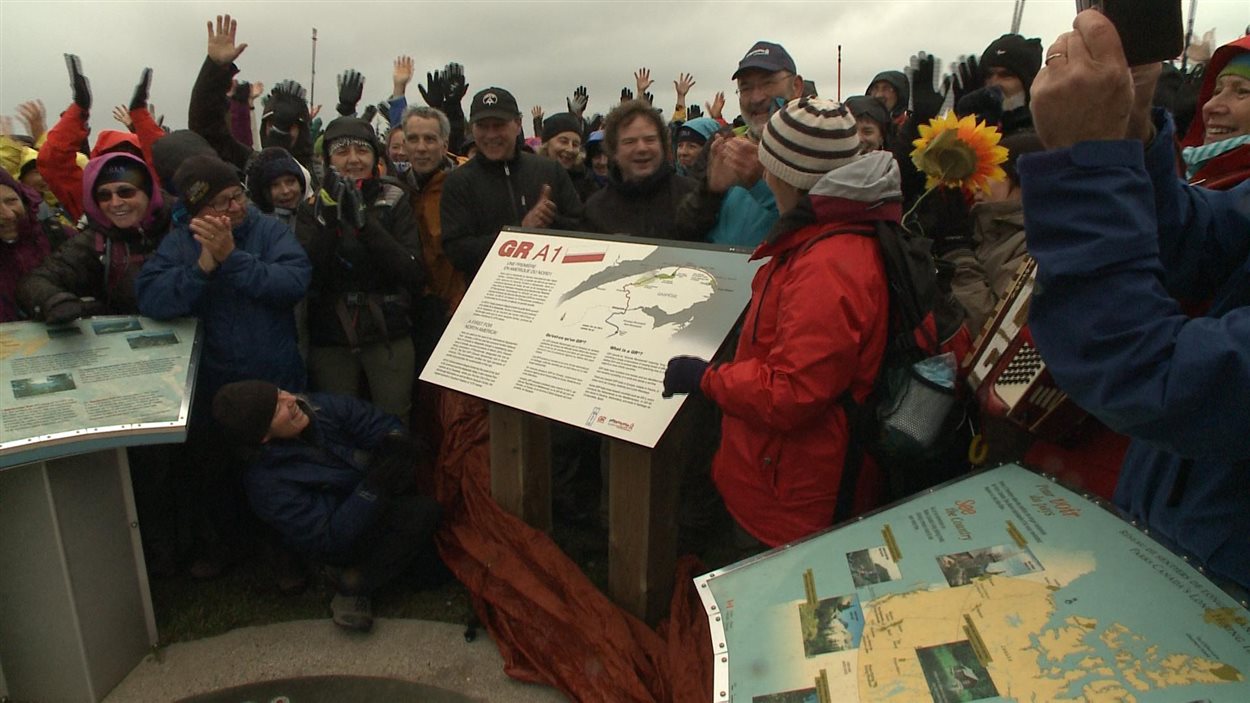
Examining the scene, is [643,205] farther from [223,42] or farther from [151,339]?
[223,42]

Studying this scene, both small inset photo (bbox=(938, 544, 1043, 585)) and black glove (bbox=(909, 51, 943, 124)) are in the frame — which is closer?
small inset photo (bbox=(938, 544, 1043, 585))

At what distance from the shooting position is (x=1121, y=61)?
940mm

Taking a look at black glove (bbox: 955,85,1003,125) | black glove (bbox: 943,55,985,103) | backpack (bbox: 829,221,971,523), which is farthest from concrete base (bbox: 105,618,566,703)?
black glove (bbox: 943,55,985,103)

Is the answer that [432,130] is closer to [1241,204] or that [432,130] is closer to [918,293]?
[918,293]

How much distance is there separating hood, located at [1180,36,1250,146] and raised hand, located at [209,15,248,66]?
17.9 feet

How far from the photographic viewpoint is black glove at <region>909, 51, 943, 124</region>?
17.8 feet

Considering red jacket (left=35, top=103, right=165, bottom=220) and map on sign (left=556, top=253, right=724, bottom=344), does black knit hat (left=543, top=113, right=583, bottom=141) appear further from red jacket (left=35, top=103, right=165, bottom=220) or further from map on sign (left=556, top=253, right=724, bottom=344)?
map on sign (left=556, top=253, right=724, bottom=344)

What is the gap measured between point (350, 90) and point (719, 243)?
573 centimetres

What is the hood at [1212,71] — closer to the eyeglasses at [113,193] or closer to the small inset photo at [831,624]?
the small inset photo at [831,624]

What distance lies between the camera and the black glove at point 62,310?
10.8ft

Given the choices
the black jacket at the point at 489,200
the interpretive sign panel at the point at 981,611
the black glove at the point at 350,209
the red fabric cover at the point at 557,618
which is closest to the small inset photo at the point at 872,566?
the interpretive sign panel at the point at 981,611

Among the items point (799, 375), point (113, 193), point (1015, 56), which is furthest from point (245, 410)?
point (1015, 56)

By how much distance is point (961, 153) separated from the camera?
277 cm

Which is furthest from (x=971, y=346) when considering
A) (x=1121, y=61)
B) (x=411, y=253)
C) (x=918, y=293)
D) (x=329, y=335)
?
(x=329, y=335)
